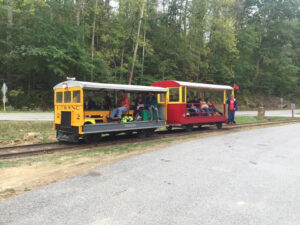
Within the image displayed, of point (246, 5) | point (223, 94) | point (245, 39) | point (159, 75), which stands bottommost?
point (223, 94)

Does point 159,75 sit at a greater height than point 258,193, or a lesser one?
greater

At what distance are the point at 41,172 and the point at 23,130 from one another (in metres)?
7.85

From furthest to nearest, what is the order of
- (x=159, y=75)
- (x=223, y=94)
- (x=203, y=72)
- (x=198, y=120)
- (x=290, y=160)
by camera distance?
(x=203, y=72), (x=159, y=75), (x=223, y=94), (x=198, y=120), (x=290, y=160)

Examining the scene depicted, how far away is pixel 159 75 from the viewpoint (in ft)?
97.8

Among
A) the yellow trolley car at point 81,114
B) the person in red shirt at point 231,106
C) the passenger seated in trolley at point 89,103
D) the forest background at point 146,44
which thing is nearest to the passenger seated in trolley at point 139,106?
the yellow trolley car at point 81,114

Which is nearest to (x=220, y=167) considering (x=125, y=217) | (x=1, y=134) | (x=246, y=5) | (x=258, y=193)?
(x=258, y=193)

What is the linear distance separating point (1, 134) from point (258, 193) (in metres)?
11.3

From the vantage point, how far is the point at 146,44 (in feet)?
80.4

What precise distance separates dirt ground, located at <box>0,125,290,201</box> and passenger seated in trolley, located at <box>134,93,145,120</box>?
3.81m

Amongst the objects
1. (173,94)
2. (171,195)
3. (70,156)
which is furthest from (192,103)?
(171,195)

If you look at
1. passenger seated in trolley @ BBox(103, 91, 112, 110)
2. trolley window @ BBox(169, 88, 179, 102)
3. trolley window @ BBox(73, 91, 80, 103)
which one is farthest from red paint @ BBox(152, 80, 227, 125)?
trolley window @ BBox(73, 91, 80, 103)

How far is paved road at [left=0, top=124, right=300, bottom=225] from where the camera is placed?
12.0ft

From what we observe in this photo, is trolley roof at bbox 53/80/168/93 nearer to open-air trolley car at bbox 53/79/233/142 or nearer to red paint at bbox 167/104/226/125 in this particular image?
open-air trolley car at bbox 53/79/233/142

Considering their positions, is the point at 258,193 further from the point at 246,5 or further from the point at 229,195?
the point at 246,5
